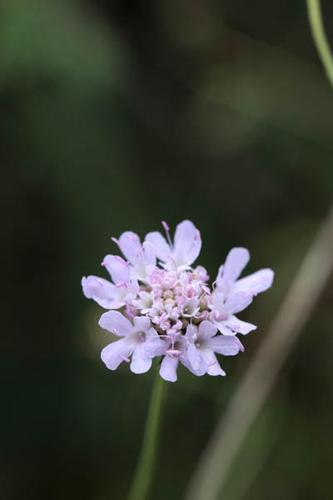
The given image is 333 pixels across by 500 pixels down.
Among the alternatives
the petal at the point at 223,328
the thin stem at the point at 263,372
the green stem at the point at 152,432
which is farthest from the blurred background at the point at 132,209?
the petal at the point at 223,328

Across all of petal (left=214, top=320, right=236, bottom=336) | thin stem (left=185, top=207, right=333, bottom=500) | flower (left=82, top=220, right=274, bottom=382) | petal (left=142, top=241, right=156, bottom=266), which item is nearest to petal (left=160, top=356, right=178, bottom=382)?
flower (left=82, top=220, right=274, bottom=382)

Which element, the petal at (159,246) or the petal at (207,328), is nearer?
the petal at (207,328)

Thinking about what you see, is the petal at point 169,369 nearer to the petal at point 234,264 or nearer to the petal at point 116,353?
the petal at point 116,353

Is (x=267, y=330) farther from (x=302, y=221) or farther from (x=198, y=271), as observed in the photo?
(x=198, y=271)

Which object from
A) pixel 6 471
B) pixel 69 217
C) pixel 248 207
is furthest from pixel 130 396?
pixel 248 207

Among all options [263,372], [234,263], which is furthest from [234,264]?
[263,372]

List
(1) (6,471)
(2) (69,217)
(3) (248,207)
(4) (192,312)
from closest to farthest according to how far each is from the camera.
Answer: (4) (192,312), (1) (6,471), (2) (69,217), (3) (248,207)
